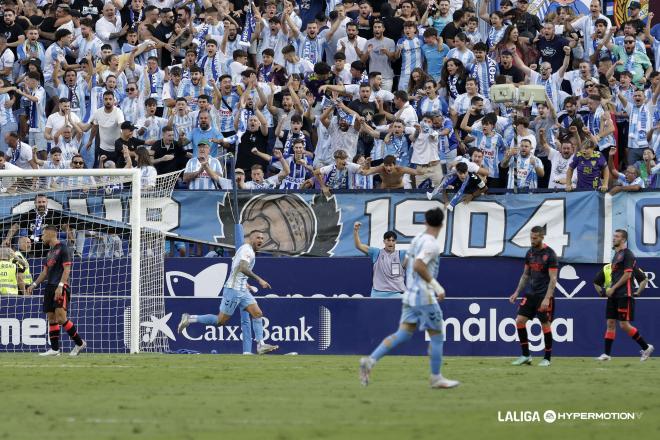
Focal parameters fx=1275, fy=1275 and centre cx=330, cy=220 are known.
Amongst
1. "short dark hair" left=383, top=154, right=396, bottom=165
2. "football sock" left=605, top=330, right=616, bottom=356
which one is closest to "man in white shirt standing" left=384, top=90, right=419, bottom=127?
"short dark hair" left=383, top=154, right=396, bottom=165

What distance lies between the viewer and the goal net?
2273cm

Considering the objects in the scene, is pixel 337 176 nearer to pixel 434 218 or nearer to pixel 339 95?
pixel 339 95

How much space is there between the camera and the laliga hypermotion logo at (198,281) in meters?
23.4

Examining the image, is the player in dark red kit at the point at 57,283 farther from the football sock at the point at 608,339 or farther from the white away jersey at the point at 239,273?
the football sock at the point at 608,339

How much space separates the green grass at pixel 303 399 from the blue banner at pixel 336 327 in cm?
314

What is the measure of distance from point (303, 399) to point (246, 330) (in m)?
7.92

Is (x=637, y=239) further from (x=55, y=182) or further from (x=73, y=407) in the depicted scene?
(x=73, y=407)

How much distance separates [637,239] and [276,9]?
9809 millimetres

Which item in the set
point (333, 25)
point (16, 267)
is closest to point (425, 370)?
point (16, 267)

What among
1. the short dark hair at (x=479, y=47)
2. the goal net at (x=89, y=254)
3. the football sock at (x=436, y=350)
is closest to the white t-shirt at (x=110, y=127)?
the goal net at (x=89, y=254)

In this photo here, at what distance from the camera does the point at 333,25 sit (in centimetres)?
2673

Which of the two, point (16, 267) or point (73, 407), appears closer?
point (73, 407)

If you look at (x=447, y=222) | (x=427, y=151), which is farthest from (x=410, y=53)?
(x=447, y=222)

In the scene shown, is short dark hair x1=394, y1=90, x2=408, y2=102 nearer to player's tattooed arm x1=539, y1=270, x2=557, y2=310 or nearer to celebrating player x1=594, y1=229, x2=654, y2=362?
celebrating player x1=594, y1=229, x2=654, y2=362
